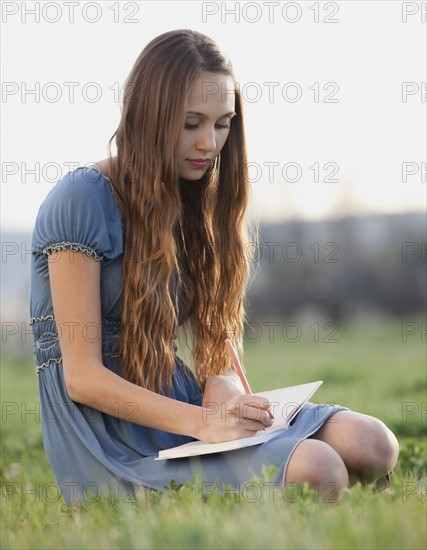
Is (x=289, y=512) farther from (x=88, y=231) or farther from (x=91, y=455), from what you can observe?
(x=88, y=231)

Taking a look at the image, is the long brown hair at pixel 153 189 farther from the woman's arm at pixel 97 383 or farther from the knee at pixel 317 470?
the knee at pixel 317 470

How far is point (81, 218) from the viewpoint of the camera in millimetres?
2771

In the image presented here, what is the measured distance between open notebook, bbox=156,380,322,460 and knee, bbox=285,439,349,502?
0.11 meters

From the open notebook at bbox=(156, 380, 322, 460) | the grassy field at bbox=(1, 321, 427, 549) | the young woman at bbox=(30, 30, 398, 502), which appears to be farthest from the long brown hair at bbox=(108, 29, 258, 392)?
the grassy field at bbox=(1, 321, 427, 549)

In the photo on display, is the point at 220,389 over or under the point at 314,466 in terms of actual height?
over

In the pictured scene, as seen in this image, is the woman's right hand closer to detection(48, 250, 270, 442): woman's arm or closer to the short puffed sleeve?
detection(48, 250, 270, 442): woman's arm

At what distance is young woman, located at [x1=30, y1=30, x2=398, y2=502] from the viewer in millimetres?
2631

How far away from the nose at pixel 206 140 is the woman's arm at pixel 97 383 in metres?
0.46

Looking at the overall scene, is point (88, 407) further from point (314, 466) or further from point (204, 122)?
point (204, 122)

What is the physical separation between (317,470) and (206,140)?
987 millimetres

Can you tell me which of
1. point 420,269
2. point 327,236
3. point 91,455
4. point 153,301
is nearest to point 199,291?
point 153,301

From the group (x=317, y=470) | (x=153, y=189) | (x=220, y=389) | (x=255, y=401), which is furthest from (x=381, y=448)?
(x=153, y=189)

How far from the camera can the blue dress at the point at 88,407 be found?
272 centimetres

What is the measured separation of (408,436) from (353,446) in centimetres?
203
